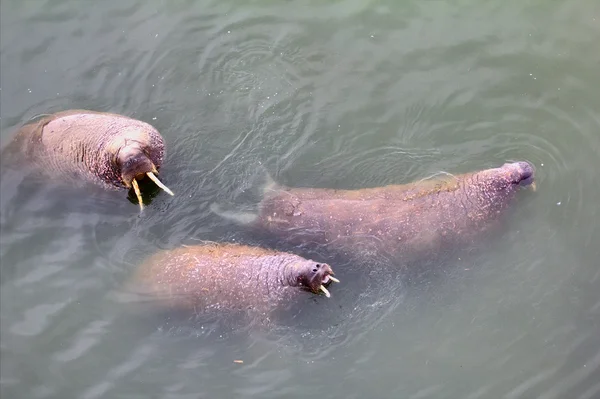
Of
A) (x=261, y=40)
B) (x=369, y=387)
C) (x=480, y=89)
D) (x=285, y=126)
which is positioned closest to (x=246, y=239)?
(x=285, y=126)

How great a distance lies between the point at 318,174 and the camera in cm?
784

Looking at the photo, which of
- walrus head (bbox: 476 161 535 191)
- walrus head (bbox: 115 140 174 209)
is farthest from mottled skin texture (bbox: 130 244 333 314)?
walrus head (bbox: 476 161 535 191)

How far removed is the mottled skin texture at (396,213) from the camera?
7043 mm

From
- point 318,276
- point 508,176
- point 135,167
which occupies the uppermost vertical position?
point 508,176

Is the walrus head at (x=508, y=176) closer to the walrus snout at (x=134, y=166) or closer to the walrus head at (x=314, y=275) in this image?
the walrus head at (x=314, y=275)

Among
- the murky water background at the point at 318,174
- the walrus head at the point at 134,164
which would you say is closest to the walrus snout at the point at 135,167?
the walrus head at the point at 134,164

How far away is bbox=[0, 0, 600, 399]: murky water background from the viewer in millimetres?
6965

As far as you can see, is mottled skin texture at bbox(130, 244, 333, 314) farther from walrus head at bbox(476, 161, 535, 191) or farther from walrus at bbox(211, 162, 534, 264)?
walrus head at bbox(476, 161, 535, 191)

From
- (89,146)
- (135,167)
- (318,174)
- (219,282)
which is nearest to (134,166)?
(135,167)

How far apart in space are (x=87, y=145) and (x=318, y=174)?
9.57ft

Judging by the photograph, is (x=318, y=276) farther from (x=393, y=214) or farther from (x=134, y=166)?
(x=134, y=166)

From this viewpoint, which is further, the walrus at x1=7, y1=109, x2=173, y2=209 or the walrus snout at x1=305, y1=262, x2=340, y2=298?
the walrus at x1=7, y1=109, x2=173, y2=209

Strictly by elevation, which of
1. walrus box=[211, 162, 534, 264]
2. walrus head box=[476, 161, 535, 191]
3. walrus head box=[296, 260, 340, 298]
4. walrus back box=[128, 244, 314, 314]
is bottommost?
walrus back box=[128, 244, 314, 314]

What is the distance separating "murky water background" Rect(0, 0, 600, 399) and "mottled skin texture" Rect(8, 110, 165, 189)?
0.98 ft
